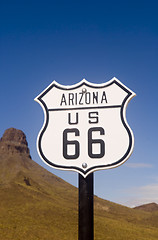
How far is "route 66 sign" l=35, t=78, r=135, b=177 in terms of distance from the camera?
3533 mm

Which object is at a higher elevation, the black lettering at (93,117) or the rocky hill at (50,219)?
the rocky hill at (50,219)

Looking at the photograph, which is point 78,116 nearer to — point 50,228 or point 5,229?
point 5,229

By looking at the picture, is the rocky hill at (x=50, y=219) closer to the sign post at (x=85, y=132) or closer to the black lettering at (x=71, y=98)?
the sign post at (x=85, y=132)

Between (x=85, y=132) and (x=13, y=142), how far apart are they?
152831 mm

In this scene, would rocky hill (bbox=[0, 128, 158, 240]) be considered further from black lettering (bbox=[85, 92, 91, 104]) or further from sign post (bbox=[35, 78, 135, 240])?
black lettering (bbox=[85, 92, 91, 104])

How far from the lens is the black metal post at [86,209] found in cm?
335

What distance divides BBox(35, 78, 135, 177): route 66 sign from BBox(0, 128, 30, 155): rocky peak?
147589 millimetres

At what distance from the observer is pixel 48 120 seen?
3.84 meters

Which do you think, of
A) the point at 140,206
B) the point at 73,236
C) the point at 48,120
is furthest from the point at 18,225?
the point at 140,206

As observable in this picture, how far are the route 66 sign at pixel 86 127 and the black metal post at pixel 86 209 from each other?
0.38 ft

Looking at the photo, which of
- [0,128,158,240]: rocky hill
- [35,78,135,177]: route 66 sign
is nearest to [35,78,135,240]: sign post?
[35,78,135,177]: route 66 sign

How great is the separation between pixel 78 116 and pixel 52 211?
218ft

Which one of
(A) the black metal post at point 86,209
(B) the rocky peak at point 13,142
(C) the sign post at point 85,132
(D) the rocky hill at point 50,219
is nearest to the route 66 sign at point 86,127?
(C) the sign post at point 85,132

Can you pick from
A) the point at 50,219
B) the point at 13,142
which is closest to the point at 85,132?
the point at 50,219
